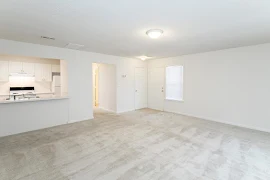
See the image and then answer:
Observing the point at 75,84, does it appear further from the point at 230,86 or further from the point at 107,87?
the point at 230,86

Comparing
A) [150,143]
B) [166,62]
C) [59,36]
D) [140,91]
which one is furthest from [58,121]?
[166,62]

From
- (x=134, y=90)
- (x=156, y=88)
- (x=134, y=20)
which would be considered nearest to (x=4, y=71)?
(x=134, y=90)

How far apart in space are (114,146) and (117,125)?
146cm

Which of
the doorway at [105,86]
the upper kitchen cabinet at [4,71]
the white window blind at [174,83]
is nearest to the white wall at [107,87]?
the doorway at [105,86]

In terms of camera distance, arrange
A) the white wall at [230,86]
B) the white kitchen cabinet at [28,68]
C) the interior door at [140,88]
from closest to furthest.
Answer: the white wall at [230,86] → the white kitchen cabinet at [28,68] → the interior door at [140,88]

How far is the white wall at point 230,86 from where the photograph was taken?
409 centimetres

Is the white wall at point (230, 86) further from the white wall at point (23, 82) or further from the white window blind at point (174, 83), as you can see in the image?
the white wall at point (23, 82)

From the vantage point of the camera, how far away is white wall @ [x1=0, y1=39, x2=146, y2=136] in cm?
379

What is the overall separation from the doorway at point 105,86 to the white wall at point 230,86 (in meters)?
2.85

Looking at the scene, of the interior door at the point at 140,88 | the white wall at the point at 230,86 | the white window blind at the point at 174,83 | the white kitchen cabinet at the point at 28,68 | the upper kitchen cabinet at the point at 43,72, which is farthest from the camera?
the interior door at the point at 140,88

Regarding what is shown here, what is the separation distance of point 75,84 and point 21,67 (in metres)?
2.21

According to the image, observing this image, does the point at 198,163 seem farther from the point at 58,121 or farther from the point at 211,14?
the point at 58,121

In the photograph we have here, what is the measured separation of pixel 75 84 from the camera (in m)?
4.92

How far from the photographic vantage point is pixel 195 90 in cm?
558
